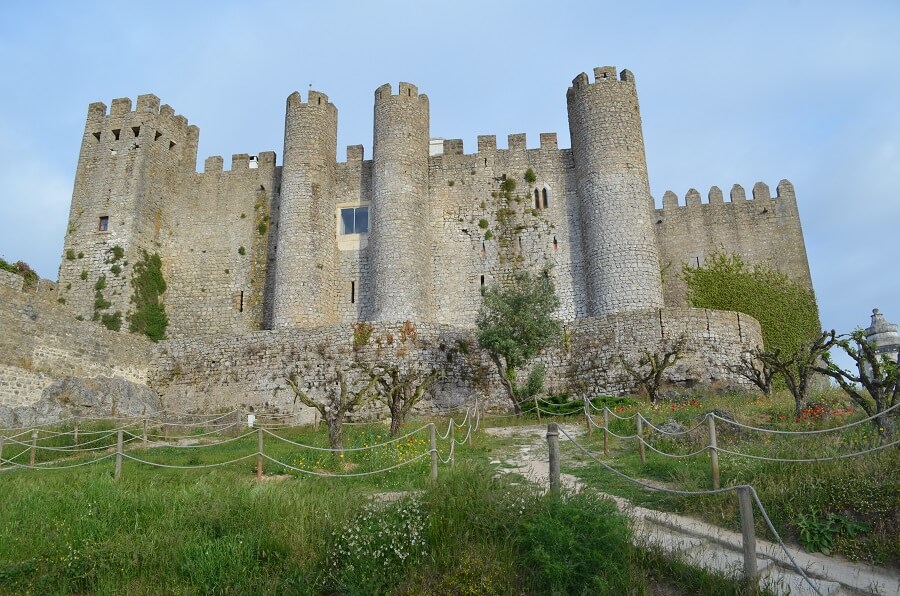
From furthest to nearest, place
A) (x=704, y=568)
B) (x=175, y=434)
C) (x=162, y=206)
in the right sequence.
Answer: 1. (x=162, y=206)
2. (x=175, y=434)
3. (x=704, y=568)

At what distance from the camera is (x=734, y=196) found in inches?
1191

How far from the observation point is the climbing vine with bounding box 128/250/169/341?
26594mm

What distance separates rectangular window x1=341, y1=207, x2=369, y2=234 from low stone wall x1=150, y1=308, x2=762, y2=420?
7.71 metres

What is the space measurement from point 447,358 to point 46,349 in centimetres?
1176

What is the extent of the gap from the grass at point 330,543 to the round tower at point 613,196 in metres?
17.3

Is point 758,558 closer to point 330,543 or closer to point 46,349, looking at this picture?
point 330,543

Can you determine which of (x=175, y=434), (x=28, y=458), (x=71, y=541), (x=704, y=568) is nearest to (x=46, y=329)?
(x=175, y=434)

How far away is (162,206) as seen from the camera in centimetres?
2934

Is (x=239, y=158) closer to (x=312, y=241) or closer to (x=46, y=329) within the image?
(x=312, y=241)

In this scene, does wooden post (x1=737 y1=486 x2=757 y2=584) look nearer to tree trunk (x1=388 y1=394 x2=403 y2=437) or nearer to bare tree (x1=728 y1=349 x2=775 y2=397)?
tree trunk (x1=388 y1=394 x2=403 y2=437)

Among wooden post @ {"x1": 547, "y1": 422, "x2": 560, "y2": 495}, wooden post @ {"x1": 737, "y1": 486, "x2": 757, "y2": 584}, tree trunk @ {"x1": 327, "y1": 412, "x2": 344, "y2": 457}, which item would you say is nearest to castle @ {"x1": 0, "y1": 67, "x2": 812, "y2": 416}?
tree trunk @ {"x1": 327, "y1": 412, "x2": 344, "y2": 457}

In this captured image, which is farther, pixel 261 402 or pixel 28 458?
pixel 261 402

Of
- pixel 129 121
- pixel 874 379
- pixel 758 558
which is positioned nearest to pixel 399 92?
pixel 129 121

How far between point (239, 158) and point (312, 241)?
7.25 meters
